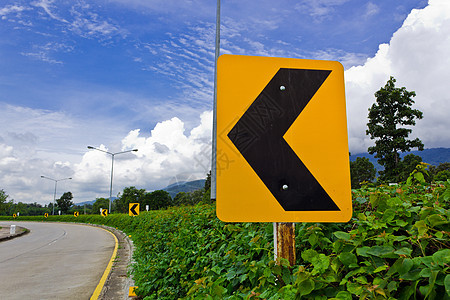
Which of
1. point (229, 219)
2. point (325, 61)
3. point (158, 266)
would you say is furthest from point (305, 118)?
point (158, 266)

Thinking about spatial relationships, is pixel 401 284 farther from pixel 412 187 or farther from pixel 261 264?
pixel 412 187

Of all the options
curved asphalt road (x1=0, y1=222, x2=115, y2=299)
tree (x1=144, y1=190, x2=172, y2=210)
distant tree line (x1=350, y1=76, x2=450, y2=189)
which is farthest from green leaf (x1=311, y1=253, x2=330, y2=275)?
tree (x1=144, y1=190, x2=172, y2=210)

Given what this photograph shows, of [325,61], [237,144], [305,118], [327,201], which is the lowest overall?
[327,201]

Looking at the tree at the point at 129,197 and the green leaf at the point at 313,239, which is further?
the tree at the point at 129,197

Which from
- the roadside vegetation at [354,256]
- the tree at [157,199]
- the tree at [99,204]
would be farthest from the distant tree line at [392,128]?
the tree at [99,204]

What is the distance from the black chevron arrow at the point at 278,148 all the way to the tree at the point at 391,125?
115 ft

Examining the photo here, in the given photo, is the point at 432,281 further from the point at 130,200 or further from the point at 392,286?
the point at 130,200

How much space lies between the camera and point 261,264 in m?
2.01

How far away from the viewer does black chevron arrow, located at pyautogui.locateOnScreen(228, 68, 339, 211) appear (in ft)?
5.76

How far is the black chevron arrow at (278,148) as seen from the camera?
175 cm

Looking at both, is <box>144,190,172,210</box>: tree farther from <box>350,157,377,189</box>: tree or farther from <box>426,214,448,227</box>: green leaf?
<box>426,214,448,227</box>: green leaf

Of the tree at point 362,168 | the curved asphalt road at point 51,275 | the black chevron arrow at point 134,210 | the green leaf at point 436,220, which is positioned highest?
the tree at point 362,168

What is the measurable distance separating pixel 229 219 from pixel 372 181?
2.55m

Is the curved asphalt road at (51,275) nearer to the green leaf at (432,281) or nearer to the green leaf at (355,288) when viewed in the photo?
the green leaf at (355,288)
